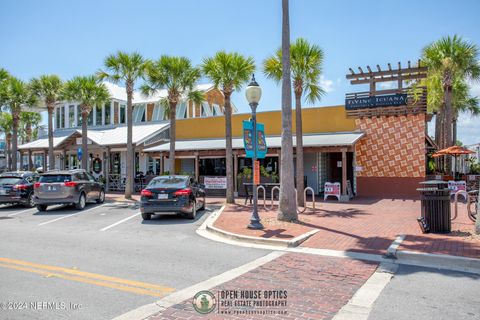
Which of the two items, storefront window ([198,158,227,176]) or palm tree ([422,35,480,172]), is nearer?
palm tree ([422,35,480,172])

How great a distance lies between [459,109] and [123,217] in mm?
30663

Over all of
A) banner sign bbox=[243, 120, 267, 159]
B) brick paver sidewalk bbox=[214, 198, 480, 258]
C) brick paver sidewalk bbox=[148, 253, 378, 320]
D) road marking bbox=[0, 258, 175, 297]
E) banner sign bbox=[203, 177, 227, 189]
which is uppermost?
banner sign bbox=[243, 120, 267, 159]

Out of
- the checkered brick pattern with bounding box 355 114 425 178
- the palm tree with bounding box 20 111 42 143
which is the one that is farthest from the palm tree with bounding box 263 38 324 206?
the palm tree with bounding box 20 111 42 143

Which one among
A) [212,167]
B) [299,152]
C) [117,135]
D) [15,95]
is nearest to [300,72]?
[299,152]

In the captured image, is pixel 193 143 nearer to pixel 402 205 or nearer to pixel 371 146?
pixel 371 146

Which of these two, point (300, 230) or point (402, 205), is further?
point (402, 205)

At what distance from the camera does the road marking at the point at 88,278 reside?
5438mm

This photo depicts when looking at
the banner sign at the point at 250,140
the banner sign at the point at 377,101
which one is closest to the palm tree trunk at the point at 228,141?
the banner sign at the point at 250,140

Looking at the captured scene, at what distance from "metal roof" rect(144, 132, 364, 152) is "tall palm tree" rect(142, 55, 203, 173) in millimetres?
3651

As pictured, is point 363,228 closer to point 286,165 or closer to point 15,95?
point 286,165

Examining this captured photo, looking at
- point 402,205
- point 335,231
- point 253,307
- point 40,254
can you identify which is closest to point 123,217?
point 40,254

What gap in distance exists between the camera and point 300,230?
9.91 meters

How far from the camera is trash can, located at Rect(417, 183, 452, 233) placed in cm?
901

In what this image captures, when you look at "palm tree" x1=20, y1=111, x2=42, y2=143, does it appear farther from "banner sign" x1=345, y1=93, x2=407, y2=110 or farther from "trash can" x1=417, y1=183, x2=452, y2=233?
"trash can" x1=417, y1=183, x2=452, y2=233
